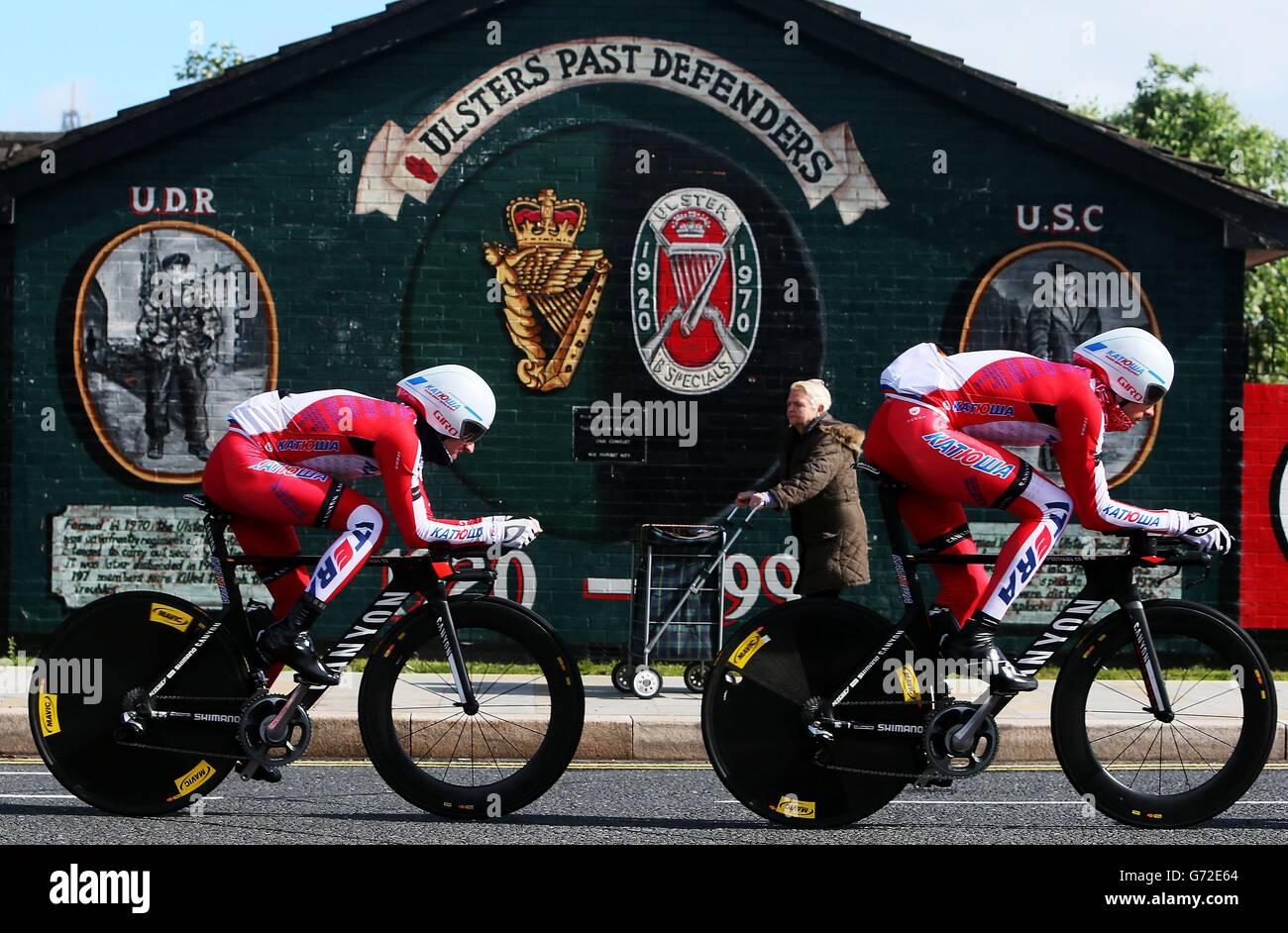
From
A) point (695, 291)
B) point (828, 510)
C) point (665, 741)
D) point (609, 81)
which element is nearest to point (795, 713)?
point (665, 741)

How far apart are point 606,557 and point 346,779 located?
5.27m

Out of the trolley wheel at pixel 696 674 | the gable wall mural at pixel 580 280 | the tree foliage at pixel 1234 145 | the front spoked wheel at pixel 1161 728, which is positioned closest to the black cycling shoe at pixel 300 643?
the front spoked wheel at pixel 1161 728

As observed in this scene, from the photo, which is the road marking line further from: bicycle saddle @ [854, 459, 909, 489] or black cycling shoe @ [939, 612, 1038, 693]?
black cycling shoe @ [939, 612, 1038, 693]

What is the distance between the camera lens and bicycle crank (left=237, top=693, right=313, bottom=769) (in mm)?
6184

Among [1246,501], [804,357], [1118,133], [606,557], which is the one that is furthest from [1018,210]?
[606,557]

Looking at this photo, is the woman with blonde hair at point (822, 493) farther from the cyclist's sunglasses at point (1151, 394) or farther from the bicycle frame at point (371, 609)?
the bicycle frame at point (371, 609)

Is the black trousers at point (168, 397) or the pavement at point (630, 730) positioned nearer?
the pavement at point (630, 730)

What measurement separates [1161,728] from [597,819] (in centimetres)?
227

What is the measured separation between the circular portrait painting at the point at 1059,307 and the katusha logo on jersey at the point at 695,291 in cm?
186

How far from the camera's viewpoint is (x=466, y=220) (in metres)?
12.9

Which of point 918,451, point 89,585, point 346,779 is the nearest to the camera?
point 918,451

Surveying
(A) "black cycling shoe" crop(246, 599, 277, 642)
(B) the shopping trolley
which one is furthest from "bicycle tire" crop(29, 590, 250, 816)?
(B) the shopping trolley

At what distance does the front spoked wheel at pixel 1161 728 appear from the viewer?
6.04 meters

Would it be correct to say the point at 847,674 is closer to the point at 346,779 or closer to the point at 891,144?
the point at 346,779
